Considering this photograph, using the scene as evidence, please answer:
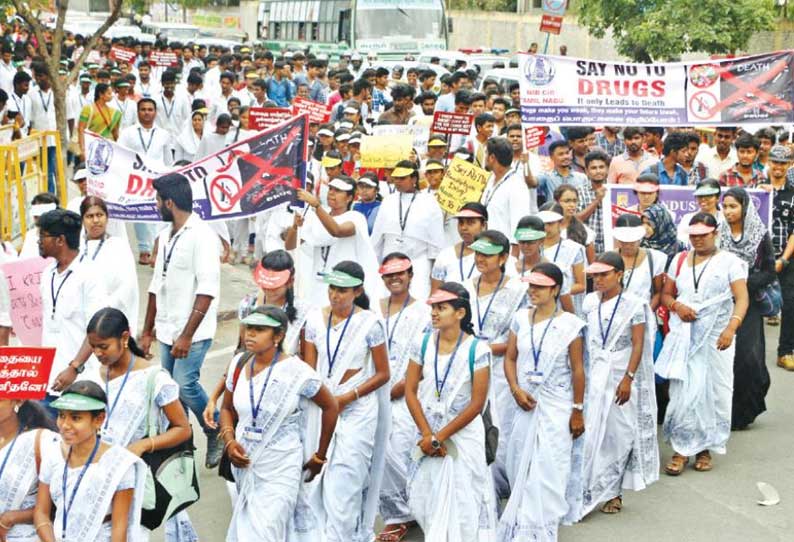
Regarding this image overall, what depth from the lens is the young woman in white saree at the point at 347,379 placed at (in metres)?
6.95

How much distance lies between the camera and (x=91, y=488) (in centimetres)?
526

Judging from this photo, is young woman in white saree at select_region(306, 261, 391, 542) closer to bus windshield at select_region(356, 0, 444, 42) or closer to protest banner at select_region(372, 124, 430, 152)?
protest banner at select_region(372, 124, 430, 152)

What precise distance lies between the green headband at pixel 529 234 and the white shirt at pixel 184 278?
1.87 meters

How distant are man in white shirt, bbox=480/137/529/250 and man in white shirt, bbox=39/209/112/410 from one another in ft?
11.7

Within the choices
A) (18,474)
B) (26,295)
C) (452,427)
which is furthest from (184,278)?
(18,474)

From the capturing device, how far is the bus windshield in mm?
32500

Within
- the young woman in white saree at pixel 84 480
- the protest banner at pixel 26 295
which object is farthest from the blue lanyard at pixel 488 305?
the young woman in white saree at pixel 84 480

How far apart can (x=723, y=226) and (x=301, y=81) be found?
1423cm

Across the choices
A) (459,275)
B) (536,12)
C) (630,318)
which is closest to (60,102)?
(459,275)

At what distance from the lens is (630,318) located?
8.07m

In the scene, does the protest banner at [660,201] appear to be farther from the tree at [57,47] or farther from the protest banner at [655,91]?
the tree at [57,47]

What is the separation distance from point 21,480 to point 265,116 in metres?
7.54

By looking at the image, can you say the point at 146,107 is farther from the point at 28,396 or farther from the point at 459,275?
the point at 28,396

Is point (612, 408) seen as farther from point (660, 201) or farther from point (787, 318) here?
point (787, 318)
